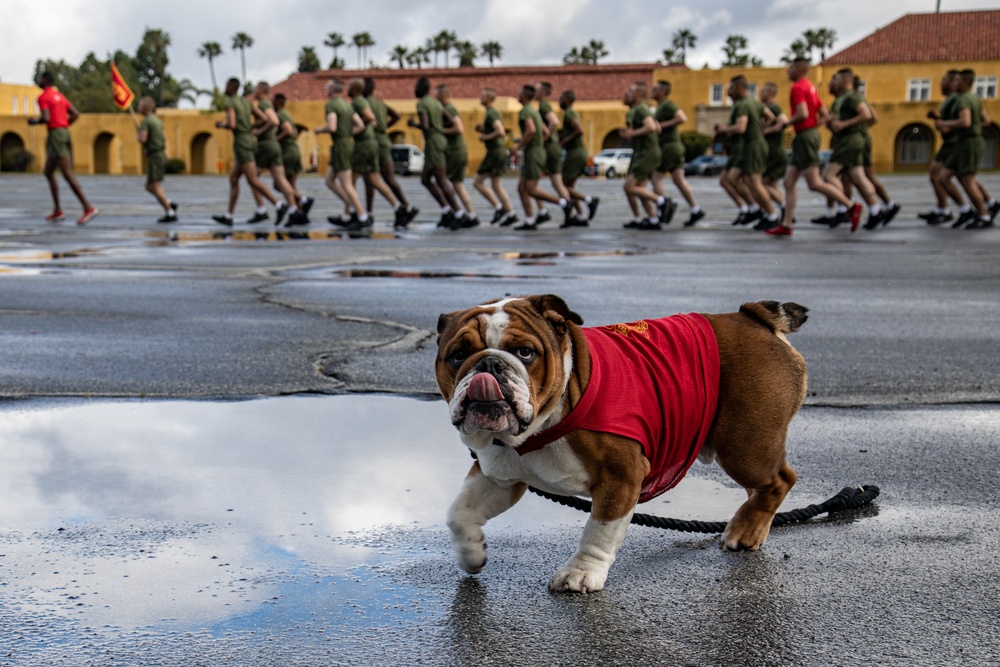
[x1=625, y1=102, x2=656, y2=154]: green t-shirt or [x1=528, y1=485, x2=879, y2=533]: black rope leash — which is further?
[x1=625, y1=102, x2=656, y2=154]: green t-shirt

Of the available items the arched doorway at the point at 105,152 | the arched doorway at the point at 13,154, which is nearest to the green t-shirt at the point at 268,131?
the arched doorway at the point at 13,154

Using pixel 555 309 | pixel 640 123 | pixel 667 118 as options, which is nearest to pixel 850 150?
pixel 667 118

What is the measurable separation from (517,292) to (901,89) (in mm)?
72299

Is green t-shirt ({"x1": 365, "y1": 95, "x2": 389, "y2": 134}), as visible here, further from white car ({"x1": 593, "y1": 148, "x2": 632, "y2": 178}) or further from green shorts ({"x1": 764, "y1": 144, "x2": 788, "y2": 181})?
white car ({"x1": 593, "y1": 148, "x2": 632, "y2": 178})

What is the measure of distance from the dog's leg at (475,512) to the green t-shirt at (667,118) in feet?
53.2

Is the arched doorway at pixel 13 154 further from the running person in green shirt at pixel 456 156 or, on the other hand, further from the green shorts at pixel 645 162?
the green shorts at pixel 645 162

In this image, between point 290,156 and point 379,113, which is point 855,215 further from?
point 290,156

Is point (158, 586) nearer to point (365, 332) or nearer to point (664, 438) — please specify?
point (664, 438)

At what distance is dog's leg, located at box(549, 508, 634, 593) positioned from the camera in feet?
9.80

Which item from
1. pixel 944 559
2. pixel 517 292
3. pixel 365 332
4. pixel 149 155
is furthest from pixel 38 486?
pixel 149 155

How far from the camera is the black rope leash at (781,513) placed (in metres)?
3.46

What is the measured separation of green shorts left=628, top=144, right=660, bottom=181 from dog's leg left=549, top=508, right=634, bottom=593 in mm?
15709

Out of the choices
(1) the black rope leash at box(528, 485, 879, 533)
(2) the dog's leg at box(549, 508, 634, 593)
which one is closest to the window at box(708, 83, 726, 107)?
(1) the black rope leash at box(528, 485, 879, 533)

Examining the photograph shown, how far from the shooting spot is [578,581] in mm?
2996
